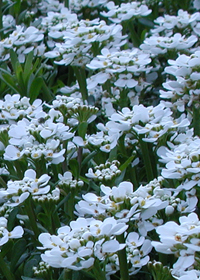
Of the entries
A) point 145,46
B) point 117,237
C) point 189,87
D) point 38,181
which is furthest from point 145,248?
point 145,46

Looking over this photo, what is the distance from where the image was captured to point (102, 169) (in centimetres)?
150

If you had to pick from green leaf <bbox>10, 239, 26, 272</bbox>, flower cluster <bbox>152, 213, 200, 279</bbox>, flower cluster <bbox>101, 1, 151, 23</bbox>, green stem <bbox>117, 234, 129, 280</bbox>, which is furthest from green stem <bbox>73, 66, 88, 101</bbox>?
flower cluster <bbox>152, 213, 200, 279</bbox>

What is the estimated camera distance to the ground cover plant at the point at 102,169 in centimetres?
111

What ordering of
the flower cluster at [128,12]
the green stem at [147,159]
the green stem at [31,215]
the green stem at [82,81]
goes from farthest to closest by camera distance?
the flower cluster at [128,12] → the green stem at [82,81] → the green stem at [147,159] → the green stem at [31,215]

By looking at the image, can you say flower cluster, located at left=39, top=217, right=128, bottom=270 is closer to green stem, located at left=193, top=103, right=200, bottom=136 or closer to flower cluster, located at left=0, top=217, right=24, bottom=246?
flower cluster, located at left=0, top=217, right=24, bottom=246

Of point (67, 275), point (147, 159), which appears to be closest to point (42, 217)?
point (67, 275)

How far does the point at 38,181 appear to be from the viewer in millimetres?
1394

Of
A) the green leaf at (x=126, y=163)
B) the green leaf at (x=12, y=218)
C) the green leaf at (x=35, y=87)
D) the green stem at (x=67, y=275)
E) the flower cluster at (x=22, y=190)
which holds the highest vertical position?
the flower cluster at (x=22, y=190)

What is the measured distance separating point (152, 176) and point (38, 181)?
1.44ft

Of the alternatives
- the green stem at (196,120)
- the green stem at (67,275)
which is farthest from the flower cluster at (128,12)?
the green stem at (67,275)

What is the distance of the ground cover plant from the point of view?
1111 millimetres

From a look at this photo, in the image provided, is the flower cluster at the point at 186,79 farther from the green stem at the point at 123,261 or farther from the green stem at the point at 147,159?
the green stem at the point at 123,261

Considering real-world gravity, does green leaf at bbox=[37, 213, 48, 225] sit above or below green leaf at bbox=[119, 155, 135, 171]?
below

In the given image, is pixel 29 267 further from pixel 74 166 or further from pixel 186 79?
pixel 186 79
